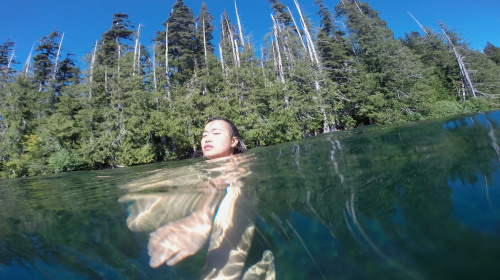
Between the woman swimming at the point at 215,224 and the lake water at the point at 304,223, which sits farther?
the woman swimming at the point at 215,224

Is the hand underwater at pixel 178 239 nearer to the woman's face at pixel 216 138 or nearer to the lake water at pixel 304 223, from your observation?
the lake water at pixel 304 223

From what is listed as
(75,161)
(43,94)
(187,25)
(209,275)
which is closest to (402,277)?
(209,275)

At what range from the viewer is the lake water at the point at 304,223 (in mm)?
1315

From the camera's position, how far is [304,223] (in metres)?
1.95

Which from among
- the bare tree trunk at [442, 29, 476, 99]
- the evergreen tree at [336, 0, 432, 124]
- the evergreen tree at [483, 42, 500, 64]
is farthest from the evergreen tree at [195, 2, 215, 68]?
the evergreen tree at [483, 42, 500, 64]

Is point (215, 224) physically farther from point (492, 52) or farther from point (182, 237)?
point (492, 52)

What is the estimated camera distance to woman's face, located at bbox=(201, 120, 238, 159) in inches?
141

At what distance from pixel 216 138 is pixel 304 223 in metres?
2.08

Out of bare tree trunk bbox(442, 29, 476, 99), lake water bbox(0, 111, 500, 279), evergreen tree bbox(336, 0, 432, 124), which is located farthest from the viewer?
bare tree trunk bbox(442, 29, 476, 99)

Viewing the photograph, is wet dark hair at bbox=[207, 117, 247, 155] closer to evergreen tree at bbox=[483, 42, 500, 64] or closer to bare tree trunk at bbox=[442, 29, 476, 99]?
bare tree trunk at bbox=[442, 29, 476, 99]

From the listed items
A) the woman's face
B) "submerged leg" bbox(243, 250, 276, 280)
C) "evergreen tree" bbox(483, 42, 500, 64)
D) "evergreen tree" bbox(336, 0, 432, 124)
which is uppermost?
"evergreen tree" bbox(483, 42, 500, 64)

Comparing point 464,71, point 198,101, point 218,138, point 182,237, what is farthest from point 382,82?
point 182,237

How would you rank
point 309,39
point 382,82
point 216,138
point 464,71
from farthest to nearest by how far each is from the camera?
point 464,71 → point 382,82 → point 309,39 → point 216,138

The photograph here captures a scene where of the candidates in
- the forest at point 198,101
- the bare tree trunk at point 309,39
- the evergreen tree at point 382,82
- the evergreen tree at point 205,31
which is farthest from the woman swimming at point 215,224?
the evergreen tree at point 205,31
